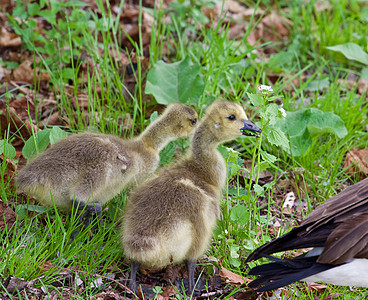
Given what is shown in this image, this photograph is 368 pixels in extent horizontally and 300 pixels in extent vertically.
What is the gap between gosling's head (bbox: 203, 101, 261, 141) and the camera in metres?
3.95

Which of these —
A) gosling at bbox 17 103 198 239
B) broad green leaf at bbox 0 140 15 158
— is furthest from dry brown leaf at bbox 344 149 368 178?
broad green leaf at bbox 0 140 15 158

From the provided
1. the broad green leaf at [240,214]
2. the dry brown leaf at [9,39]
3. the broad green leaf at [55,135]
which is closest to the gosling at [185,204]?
the broad green leaf at [240,214]

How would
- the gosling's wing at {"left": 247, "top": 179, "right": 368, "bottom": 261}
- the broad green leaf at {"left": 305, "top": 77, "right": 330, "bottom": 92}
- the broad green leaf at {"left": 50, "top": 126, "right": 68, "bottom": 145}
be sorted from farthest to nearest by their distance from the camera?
1. the broad green leaf at {"left": 305, "top": 77, "right": 330, "bottom": 92}
2. the broad green leaf at {"left": 50, "top": 126, "right": 68, "bottom": 145}
3. the gosling's wing at {"left": 247, "top": 179, "right": 368, "bottom": 261}

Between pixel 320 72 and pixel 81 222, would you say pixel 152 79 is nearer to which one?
pixel 81 222

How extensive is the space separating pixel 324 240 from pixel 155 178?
118 centimetres

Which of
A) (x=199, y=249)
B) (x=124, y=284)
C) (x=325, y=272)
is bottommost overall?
(x=124, y=284)

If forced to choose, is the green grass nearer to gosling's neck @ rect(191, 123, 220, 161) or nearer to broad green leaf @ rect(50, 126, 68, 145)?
gosling's neck @ rect(191, 123, 220, 161)

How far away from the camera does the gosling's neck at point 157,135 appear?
13.8 feet

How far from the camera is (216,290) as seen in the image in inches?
147

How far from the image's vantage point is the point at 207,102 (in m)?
4.93

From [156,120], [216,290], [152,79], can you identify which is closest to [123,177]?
[156,120]

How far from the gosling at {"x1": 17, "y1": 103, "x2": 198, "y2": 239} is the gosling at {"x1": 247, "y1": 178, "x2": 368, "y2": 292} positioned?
1.10m

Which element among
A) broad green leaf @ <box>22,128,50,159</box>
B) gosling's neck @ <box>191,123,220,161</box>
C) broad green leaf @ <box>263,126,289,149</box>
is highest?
broad green leaf @ <box>263,126,289,149</box>

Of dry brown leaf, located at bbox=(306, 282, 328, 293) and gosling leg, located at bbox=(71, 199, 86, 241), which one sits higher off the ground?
gosling leg, located at bbox=(71, 199, 86, 241)
